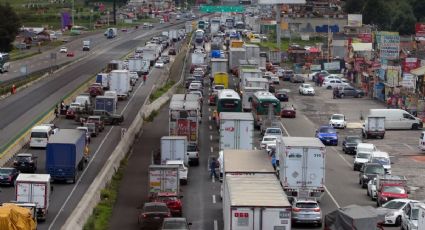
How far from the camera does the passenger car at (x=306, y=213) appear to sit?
37906 mm

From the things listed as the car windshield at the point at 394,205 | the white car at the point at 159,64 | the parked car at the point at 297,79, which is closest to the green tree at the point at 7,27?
the white car at the point at 159,64

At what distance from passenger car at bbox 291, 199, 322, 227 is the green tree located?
106 meters

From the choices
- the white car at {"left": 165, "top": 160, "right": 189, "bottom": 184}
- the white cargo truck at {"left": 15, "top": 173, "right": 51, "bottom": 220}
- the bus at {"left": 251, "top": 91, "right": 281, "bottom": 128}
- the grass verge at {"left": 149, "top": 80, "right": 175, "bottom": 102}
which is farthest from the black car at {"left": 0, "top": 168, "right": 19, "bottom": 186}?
the grass verge at {"left": 149, "top": 80, "right": 175, "bottom": 102}

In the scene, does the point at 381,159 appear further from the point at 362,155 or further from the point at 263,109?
the point at 263,109

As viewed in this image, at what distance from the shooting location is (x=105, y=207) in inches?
1639

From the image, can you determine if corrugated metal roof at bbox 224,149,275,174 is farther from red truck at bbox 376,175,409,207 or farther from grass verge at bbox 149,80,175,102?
grass verge at bbox 149,80,175,102

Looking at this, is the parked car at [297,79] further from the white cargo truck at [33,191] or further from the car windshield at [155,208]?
the car windshield at [155,208]

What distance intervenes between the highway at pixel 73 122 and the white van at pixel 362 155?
12.2 meters

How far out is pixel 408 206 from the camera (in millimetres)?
36469

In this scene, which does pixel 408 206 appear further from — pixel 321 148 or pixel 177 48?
pixel 177 48

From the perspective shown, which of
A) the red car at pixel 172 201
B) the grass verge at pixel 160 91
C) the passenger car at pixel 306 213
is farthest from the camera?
the grass verge at pixel 160 91

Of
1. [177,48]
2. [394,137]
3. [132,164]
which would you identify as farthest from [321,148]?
[177,48]

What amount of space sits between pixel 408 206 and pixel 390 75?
4999cm

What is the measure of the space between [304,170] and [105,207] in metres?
7.61
